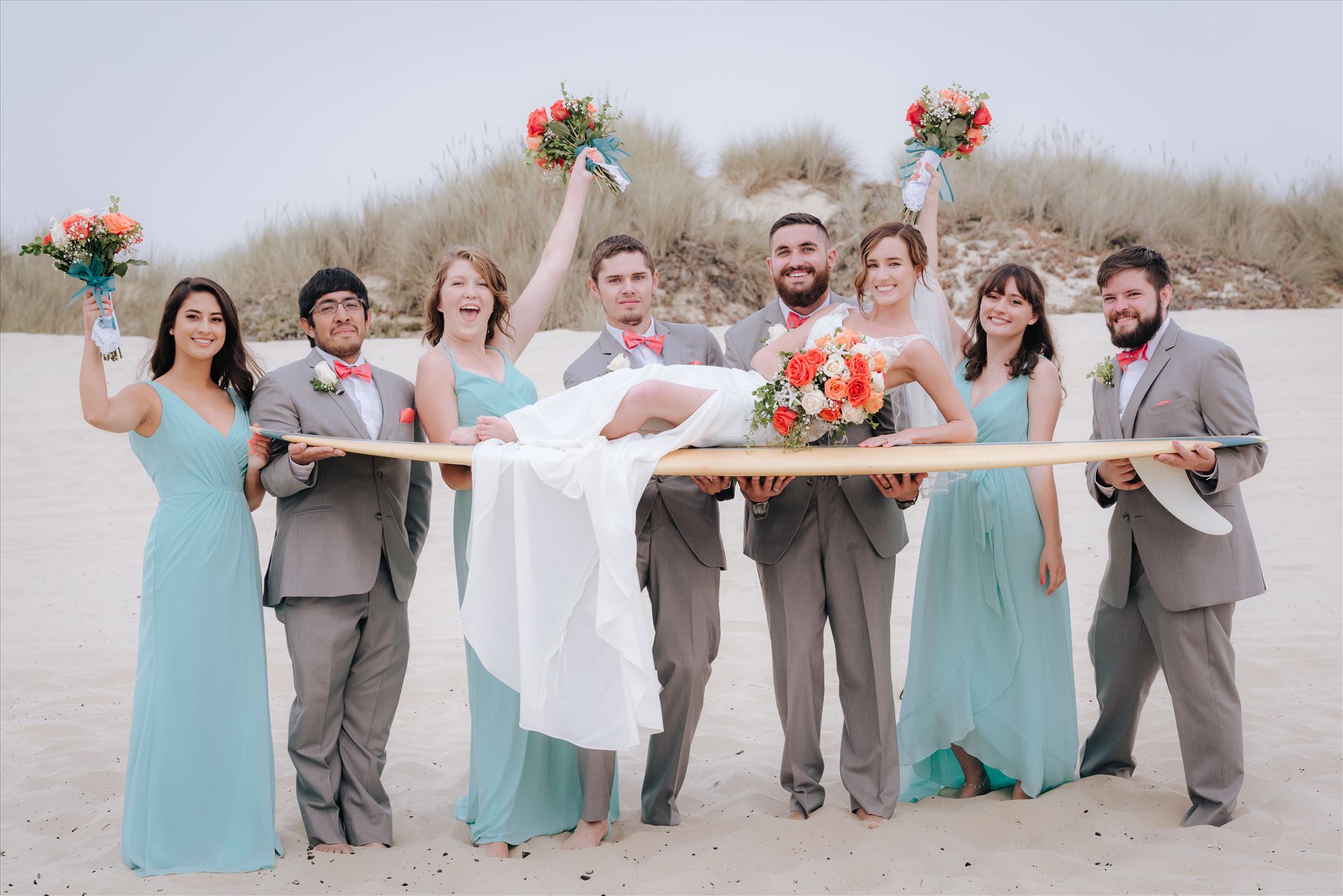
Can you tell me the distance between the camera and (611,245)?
16.6ft

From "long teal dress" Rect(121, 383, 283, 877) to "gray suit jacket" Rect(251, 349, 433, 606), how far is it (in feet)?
0.71

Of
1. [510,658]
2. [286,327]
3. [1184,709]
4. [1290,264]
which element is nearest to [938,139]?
[1184,709]

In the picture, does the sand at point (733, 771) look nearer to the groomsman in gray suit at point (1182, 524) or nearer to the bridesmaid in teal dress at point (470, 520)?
the bridesmaid in teal dress at point (470, 520)

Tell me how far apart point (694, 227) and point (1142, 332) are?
13574mm

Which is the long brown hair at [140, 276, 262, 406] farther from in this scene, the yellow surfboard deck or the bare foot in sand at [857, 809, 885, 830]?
the bare foot in sand at [857, 809, 885, 830]

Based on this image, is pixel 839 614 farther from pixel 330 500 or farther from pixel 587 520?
pixel 330 500

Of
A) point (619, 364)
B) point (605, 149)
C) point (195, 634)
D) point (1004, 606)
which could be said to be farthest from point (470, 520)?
point (1004, 606)

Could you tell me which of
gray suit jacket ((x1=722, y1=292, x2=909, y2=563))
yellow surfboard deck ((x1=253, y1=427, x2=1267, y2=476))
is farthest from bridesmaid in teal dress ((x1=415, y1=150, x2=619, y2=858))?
gray suit jacket ((x1=722, y1=292, x2=909, y2=563))

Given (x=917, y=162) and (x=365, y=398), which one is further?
(x=917, y=162)

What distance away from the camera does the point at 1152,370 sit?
15.6ft

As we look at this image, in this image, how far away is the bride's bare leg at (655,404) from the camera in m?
4.38

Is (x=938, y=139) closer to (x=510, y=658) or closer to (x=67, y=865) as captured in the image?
(x=510, y=658)

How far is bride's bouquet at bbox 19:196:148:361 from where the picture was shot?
4637 millimetres

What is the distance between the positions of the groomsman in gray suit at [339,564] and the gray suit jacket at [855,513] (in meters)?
→ 1.59
